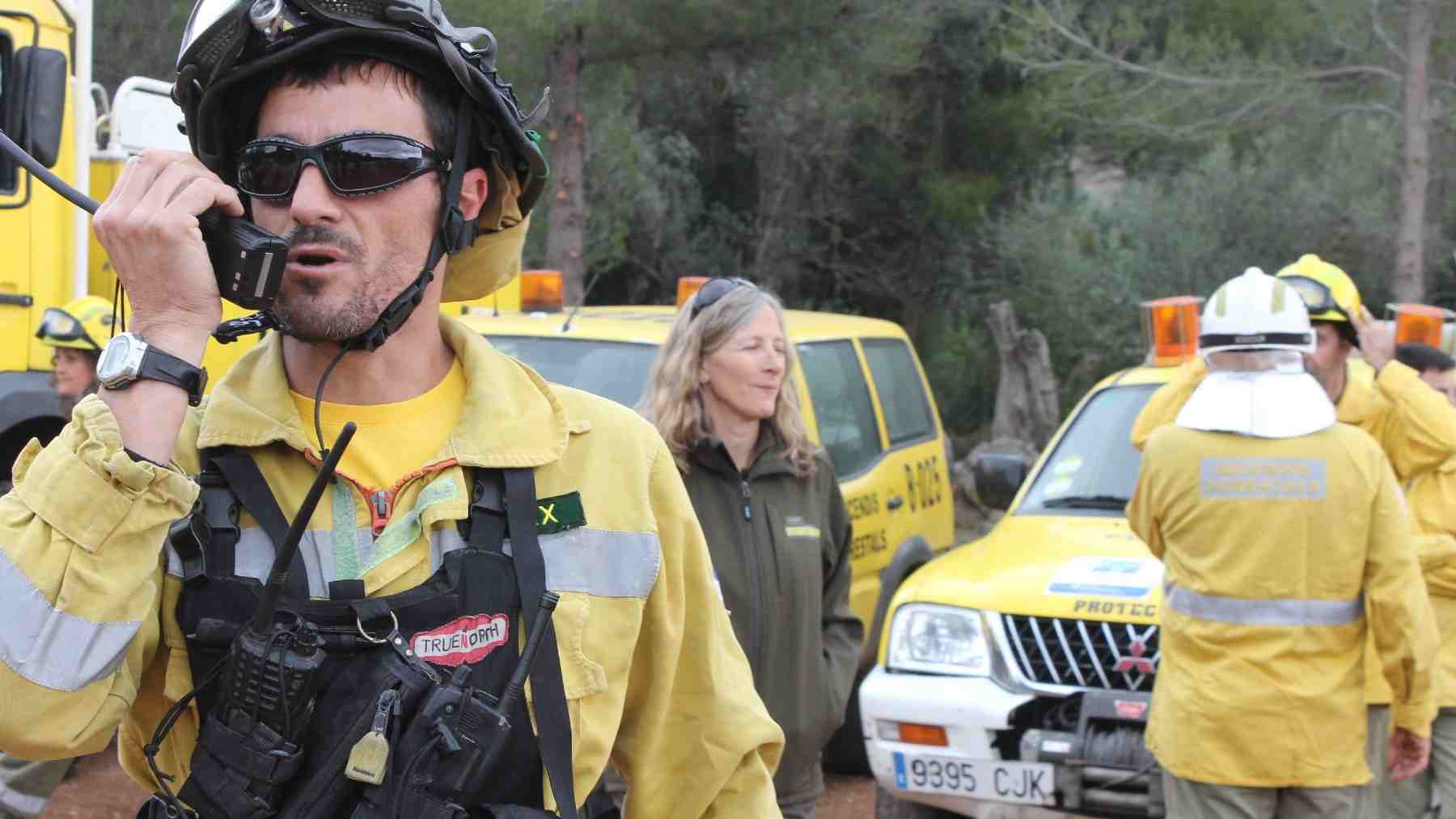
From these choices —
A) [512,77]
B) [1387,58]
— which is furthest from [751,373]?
[1387,58]

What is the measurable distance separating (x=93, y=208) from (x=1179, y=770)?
135 inches

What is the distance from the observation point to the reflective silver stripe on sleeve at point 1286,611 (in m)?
4.27

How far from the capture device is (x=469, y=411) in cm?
203

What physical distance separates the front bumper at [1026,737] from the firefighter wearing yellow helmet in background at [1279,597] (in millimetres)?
714

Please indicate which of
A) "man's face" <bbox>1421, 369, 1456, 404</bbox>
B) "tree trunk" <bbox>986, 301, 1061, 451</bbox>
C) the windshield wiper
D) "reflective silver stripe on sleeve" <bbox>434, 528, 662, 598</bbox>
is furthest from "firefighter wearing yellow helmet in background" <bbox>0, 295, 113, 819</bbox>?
"tree trunk" <bbox>986, 301, 1061, 451</bbox>

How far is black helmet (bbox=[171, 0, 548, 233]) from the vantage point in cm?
189

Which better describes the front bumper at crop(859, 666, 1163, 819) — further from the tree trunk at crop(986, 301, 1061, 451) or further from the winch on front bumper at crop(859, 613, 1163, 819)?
the tree trunk at crop(986, 301, 1061, 451)

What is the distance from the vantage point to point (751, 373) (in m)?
4.29

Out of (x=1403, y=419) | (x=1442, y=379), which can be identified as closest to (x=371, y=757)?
(x=1403, y=419)

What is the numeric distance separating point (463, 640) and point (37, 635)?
0.45m

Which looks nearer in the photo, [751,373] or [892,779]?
[751,373]

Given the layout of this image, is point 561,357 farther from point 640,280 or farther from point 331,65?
point 640,280

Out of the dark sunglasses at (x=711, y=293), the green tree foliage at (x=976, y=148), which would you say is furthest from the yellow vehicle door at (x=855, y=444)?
the green tree foliage at (x=976, y=148)

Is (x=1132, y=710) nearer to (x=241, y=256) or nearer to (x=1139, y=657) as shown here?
(x=1139, y=657)
